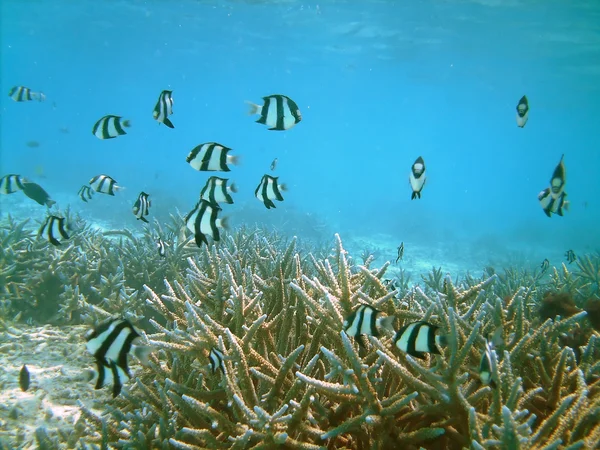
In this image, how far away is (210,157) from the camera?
167 inches

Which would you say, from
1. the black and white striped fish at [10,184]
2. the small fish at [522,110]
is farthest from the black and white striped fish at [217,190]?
the small fish at [522,110]

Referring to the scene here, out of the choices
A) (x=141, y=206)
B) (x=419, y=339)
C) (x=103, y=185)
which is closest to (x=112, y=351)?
(x=419, y=339)

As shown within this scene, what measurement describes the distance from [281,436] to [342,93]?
6554 centimetres

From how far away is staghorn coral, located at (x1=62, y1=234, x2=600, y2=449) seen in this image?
2.24m

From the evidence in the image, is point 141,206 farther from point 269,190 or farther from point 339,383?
point 339,383

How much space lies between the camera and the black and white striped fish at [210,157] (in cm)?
424

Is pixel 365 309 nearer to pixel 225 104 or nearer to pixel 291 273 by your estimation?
pixel 291 273

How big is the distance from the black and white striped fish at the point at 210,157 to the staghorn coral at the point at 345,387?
4.36 ft

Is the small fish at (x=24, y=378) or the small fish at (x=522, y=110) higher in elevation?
the small fish at (x=522, y=110)

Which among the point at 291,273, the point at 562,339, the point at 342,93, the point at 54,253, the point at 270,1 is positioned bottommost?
the point at 562,339

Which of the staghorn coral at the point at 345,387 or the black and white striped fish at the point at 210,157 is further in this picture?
the black and white striped fish at the point at 210,157

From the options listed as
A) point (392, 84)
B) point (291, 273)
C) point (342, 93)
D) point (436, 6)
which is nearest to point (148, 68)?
point (342, 93)

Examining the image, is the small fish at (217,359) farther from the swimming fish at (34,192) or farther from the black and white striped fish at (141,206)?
the swimming fish at (34,192)

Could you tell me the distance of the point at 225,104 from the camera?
94438 millimetres
